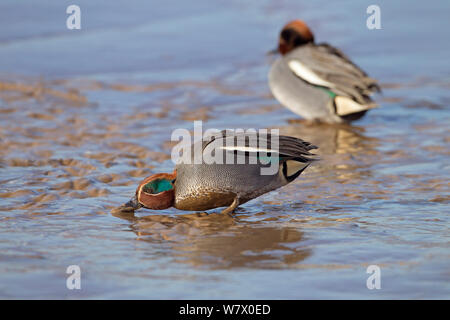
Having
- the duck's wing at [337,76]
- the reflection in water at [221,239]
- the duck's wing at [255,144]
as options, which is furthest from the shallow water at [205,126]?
the duck's wing at [255,144]

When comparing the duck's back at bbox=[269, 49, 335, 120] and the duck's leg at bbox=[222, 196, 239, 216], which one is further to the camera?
the duck's back at bbox=[269, 49, 335, 120]

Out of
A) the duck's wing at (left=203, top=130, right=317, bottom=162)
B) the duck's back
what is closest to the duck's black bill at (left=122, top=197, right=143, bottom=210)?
the duck's wing at (left=203, top=130, right=317, bottom=162)

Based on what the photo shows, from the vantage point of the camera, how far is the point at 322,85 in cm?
762

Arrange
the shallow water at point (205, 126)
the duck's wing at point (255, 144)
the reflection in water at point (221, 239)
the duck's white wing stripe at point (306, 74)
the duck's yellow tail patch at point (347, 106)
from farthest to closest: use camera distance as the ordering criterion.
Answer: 1. the duck's white wing stripe at point (306, 74)
2. the duck's yellow tail patch at point (347, 106)
3. the duck's wing at point (255, 144)
4. the reflection in water at point (221, 239)
5. the shallow water at point (205, 126)

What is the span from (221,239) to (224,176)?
0.54 meters

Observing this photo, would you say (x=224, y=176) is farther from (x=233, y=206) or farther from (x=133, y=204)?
(x=133, y=204)

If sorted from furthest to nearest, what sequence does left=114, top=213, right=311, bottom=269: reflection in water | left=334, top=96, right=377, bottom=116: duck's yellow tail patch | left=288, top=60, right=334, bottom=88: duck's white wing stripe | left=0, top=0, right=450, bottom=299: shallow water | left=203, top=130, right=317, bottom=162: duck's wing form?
left=288, top=60, right=334, bottom=88: duck's white wing stripe < left=334, top=96, right=377, bottom=116: duck's yellow tail patch < left=203, top=130, right=317, bottom=162: duck's wing < left=114, top=213, right=311, bottom=269: reflection in water < left=0, top=0, right=450, bottom=299: shallow water

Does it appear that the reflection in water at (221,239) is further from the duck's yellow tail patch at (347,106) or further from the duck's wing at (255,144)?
the duck's yellow tail patch at (347,106)

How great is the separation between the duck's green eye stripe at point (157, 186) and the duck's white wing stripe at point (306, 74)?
3.09 m

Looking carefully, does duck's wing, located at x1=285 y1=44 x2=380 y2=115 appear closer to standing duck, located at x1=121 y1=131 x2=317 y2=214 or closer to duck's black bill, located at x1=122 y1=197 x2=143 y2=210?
standing duck, located at x1=121 y1=131 x2=317 y2=214

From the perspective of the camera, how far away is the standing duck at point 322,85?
7.50 metres

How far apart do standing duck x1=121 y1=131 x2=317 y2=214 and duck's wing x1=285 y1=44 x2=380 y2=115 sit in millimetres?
2624

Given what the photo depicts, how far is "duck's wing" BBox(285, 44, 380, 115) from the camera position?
294 inches

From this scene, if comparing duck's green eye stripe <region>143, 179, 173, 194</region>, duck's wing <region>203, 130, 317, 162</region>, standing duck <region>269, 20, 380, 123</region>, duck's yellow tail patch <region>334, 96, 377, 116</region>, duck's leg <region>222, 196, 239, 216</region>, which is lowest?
duck's leg <region>222, 196, 239, 216</region>
